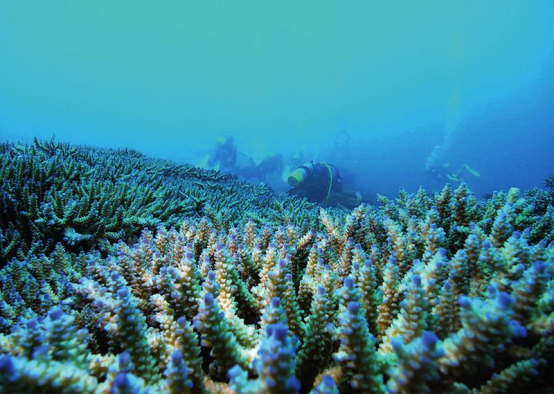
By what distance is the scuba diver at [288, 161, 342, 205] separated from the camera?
43.1 feet

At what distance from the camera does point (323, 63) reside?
170375mm

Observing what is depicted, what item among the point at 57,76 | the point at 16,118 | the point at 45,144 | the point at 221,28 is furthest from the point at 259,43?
the point at 45,144

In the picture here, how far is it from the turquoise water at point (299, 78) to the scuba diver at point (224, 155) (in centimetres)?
4659

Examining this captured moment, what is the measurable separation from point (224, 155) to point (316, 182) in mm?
11924

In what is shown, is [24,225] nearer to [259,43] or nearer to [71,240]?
[71,240]

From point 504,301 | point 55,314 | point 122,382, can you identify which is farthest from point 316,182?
point 122,382

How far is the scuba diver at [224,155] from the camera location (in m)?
23.1

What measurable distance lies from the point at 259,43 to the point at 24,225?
700 ft

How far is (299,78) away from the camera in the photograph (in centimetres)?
16825

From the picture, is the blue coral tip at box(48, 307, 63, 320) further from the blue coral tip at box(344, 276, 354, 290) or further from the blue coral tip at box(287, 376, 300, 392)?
the blue coral tip at box(344, 276, 354, 290)

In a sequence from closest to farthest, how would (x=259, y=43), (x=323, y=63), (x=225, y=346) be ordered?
(x=225, y=346) < (x=323, y=63) < (x=259, y=43)

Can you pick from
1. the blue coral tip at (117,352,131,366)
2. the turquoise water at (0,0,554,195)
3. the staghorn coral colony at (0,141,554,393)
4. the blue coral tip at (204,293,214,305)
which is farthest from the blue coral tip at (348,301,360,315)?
the turquoise water at (0,0,554,195)

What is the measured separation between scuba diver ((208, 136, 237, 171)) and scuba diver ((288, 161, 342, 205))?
10.8 m

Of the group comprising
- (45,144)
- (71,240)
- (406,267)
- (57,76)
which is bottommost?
(406,267)
